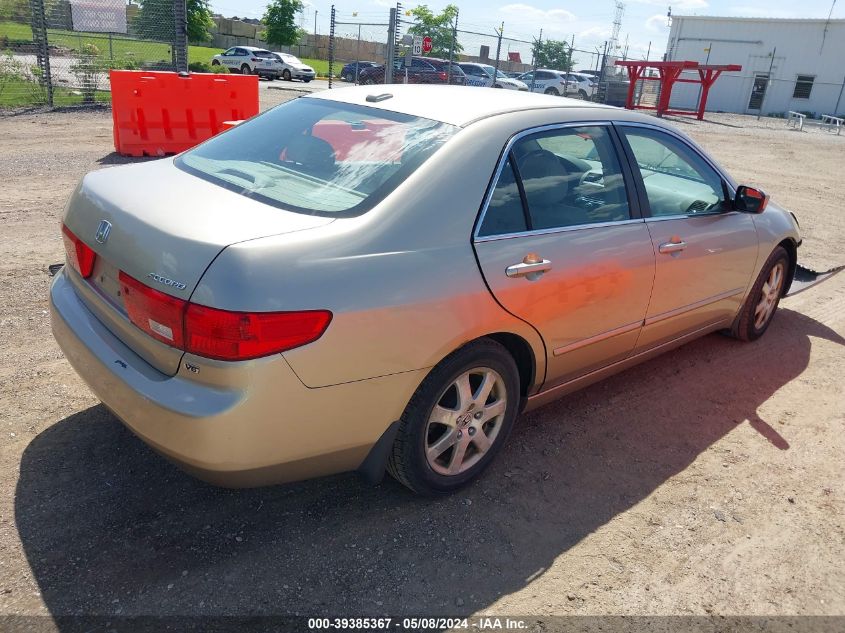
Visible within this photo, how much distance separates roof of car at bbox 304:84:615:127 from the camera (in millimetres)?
3167

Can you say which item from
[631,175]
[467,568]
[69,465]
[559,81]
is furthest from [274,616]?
[559,81]

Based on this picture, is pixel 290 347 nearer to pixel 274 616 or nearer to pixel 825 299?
pixel 274 616

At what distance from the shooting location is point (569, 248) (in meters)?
3.22

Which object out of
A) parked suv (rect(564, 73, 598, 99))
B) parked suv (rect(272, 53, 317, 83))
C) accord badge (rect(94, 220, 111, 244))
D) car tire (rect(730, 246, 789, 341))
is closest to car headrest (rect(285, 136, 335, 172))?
accord badge (rect(94, 220, 111, 244))

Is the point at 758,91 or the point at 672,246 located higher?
the point at 758,91

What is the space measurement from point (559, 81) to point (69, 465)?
34.4 meters

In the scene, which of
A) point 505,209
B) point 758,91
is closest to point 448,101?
point 505,209

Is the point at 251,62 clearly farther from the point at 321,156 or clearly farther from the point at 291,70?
the point at 321,156

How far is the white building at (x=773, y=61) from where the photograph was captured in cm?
3853

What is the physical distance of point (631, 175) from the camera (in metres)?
3.68

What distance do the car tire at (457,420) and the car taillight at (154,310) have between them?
3.07ft

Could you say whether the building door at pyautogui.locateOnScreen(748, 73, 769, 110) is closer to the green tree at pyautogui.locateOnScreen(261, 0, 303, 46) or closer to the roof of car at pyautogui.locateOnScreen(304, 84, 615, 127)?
the green tree at pyautogui.locateOnScreen(261, 0, 303, 46)

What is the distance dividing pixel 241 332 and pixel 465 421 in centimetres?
117

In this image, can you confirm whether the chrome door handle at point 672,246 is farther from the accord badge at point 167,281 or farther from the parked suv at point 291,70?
the parked suv at point 291,70
